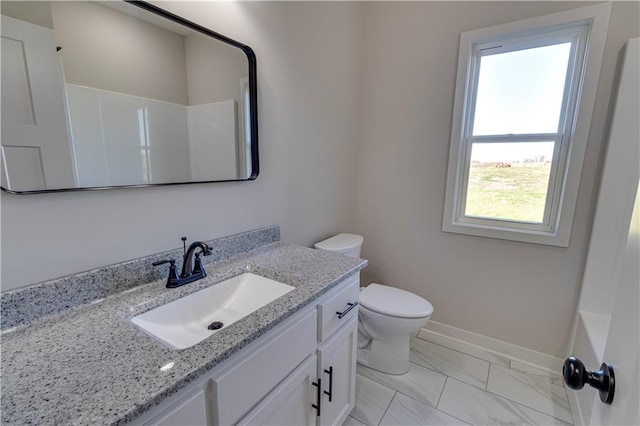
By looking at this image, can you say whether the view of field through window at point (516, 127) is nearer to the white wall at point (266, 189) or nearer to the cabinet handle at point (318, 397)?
the white wall at point (266, 189)

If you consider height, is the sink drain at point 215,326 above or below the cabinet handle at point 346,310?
above

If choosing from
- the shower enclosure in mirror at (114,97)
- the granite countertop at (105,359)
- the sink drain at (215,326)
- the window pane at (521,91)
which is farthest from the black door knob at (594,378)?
the window pane at (521,91)

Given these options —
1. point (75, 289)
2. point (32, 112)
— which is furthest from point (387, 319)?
point (32, 112)

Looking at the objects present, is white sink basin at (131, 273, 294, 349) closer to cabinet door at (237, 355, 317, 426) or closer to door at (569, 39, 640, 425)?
cabinet door at (237, 355, 317, 426)

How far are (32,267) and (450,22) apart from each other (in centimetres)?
247

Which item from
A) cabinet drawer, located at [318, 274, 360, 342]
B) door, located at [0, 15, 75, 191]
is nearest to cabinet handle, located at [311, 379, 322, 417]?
cabinet drawer, located at [318, 274, 360, 342]

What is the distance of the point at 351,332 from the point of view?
4.51 feet

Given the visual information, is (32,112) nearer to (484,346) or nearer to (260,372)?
(260,372)

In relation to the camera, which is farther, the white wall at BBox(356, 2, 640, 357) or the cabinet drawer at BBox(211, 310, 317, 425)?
the white wall at BBox(356, 2, 640, 357)

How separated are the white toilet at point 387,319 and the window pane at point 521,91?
1232 millimetres

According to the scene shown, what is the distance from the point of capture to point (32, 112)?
801 mm

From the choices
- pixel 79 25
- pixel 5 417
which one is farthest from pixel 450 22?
pixel 5 417

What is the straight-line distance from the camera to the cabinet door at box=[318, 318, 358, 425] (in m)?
1.20

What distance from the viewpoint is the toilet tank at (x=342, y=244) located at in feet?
6.30
